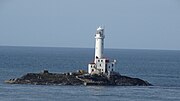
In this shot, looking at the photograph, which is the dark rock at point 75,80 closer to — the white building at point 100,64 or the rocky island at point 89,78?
the rocky island at point 89,78

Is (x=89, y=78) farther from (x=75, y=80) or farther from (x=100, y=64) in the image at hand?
(x=100, y=64)

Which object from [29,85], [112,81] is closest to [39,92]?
[29,85]

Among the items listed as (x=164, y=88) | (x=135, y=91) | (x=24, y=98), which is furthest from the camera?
(x=164, y=88)

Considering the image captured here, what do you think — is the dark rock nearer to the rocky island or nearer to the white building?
the rocky island

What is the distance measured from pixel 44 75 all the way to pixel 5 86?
7.40 meters

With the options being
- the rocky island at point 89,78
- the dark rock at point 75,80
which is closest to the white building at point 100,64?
the rocky island at point 89,78

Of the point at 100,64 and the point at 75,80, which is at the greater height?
the point at 100,64

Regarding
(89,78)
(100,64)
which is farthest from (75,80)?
(100,64)

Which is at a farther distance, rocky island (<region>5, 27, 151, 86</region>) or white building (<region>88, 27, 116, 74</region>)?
white building (<region>88, 27, 116, 74</region>)

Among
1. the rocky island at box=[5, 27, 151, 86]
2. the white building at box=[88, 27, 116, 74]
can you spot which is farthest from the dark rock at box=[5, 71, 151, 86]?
the white building at box=[88, 27, 116, 74]

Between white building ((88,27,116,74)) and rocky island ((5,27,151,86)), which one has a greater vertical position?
white building ((88,27,116,74))

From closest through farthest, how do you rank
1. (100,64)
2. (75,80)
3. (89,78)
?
(75,80), (89,78), (100,64)

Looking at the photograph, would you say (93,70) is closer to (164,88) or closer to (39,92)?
(164,88)

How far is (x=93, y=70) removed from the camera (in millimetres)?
94750
